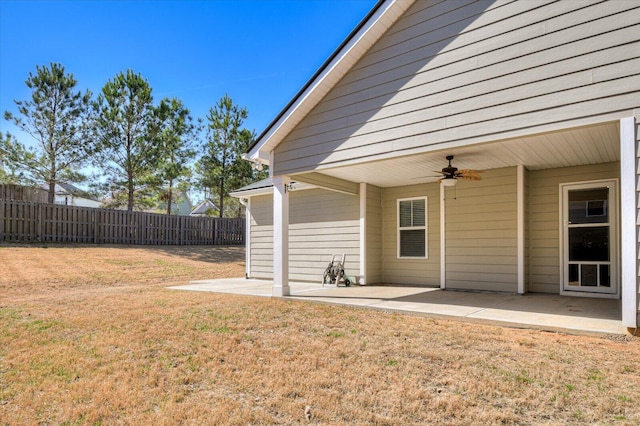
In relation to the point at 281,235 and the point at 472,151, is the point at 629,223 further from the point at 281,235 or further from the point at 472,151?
the point at 281,235

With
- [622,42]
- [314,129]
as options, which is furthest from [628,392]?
[314,129]

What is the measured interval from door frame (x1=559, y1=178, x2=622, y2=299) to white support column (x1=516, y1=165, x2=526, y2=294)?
703mm

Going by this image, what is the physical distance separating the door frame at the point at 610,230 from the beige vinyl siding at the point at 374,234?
3916 mm

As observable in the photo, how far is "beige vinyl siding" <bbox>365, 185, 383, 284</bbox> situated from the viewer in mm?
9453

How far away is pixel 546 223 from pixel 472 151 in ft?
8.39

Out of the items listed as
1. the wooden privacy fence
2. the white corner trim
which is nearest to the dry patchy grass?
the white corner trim

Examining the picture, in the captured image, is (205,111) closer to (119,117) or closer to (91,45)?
(119,117)

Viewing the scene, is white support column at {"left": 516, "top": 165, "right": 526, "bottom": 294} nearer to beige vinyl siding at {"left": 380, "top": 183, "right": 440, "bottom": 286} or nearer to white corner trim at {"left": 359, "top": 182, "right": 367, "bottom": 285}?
beige vinyl siding at {"left": 380, "top": 183, "right": 440, "bottom": 286}

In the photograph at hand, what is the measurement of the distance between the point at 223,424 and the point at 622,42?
5294 millimetres

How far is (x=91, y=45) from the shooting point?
563 inches

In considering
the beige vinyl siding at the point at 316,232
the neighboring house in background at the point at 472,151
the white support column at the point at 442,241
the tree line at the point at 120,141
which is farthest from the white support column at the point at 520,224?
the tree line at the point at 120,141

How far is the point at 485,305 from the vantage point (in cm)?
618

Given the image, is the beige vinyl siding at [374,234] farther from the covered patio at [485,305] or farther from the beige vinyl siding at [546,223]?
the beige vinyl siding at [546,223]

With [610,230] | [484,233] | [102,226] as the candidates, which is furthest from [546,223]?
[102,226]
